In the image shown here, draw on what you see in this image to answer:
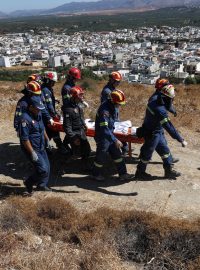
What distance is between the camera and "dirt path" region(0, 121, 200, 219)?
21.5 feet

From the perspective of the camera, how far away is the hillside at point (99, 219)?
503 centimetres

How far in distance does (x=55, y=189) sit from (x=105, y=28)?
16374cm

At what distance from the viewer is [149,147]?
283 inches

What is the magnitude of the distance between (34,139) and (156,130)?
7.14 feet

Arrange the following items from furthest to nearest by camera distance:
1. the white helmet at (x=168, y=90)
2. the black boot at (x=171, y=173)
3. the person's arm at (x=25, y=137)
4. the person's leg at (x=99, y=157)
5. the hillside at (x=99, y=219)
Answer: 1. the black boot at (x=171, y=173)
2. the person's leg at (x=99, y=157)
3. the white helmet at (x=168, y=90)
4. the person's arm at (x=25, y=137)
5. the hillside at (x=99, y=219)

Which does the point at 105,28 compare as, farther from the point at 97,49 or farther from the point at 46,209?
the point at 46,209

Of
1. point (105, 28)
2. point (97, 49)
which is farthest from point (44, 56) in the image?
point (105, 28)

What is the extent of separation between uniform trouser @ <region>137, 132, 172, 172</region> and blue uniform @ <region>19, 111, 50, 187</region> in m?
1.77

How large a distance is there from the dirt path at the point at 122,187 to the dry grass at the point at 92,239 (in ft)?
2.08

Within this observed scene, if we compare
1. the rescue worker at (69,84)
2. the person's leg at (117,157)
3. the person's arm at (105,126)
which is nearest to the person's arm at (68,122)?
the rescue worker at (69,84)

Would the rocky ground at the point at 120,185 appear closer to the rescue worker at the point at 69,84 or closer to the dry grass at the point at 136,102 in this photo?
the rescue worker at the point at 69,84

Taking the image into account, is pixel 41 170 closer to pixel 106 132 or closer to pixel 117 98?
pixel 106 132

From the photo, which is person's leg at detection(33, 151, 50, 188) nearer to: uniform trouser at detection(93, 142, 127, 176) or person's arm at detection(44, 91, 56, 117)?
uniform trouser at detection(93, 142, 127, 176)

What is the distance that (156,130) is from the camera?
282 inches
